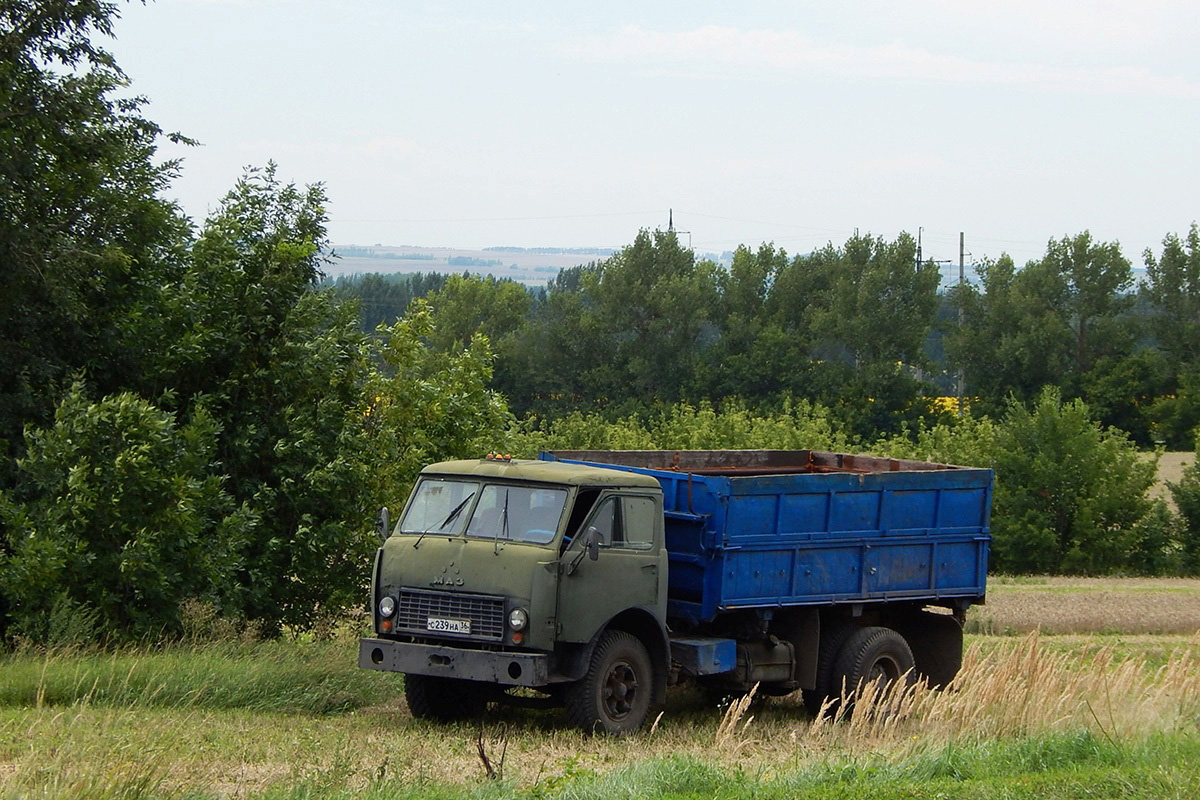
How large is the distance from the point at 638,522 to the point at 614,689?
1.41 m

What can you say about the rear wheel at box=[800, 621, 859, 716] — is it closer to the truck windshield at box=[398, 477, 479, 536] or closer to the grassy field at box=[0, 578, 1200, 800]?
the grassy field at box=[0, 578, 1200, 800]

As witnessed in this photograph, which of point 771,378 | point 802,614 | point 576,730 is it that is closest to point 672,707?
point 802,614

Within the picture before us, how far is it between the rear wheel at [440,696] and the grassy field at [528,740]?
0.25 metres

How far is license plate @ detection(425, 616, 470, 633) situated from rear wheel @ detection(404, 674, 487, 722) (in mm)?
496

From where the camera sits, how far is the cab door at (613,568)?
11.4m

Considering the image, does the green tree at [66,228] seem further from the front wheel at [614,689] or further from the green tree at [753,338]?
the green tree at [753,338]

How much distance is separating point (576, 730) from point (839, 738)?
2.24 meters

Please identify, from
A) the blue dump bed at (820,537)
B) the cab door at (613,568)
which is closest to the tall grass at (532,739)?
the cab door at (613,568)

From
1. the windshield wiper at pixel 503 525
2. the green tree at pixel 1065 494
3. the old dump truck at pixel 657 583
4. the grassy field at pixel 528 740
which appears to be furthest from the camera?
the green tree at pixel 1065 494

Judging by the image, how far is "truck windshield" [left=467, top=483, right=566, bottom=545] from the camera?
11.7m

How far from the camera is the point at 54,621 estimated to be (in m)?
13.7

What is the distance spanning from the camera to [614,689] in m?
11.8

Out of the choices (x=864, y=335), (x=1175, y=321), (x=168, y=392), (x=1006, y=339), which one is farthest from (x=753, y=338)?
(x=168, y=392)

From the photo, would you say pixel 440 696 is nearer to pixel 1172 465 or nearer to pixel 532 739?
pixel 532 739
